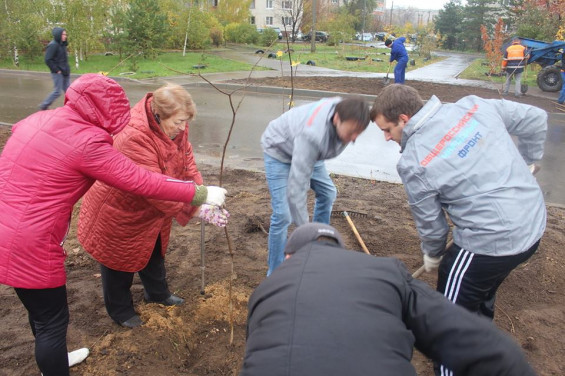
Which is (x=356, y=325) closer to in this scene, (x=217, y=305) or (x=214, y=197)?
(x=214, y=197)

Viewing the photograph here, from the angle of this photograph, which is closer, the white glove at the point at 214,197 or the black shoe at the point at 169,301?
the white glove at the point at 214,197

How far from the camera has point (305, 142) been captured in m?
2.49

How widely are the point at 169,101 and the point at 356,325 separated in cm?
156

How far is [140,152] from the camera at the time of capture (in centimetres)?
229

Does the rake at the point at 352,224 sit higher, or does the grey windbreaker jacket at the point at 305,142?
the grey windbreaker jacket at the point at 305,142

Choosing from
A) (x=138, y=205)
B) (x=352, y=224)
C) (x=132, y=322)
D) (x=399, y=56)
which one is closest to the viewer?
(x=138, y=205)

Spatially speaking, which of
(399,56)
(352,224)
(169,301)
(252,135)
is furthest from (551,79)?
(169,301)

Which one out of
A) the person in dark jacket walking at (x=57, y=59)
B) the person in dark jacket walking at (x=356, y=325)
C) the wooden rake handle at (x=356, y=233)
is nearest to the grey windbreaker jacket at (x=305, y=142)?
the person in dark jacket walking at (x=356, y=325)

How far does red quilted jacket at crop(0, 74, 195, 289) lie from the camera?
187cm

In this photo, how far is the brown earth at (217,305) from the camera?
2615mm

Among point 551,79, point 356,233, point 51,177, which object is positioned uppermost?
point 51,177

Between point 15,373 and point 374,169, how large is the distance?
4820 millimetres

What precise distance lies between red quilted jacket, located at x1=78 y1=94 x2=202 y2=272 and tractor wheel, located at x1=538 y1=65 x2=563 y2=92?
1341 centimetres

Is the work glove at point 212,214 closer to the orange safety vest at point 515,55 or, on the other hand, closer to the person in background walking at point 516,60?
the person in background walking at point 516,60
